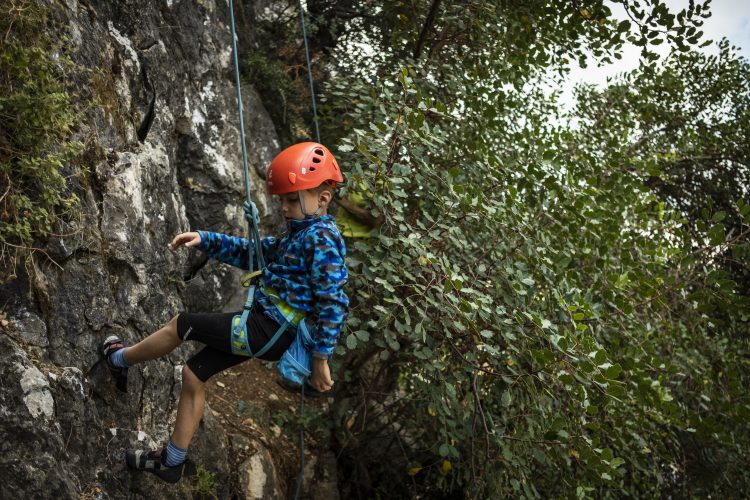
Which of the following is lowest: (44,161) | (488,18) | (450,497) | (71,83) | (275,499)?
(450,497)

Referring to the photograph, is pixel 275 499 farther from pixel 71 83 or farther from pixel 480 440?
pixel 71 83

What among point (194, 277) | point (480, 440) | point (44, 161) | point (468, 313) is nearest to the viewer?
point (44, 161)

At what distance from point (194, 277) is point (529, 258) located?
2.64m

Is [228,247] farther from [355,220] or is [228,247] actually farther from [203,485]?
[203,485]

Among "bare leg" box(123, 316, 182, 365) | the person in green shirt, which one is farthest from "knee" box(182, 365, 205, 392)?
the person in green shirt

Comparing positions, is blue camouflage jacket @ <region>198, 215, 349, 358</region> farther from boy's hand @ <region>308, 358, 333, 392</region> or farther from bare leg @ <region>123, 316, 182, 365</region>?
bare leg @ <region>123, 316, 182, 365</region>

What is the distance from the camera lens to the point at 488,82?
533cm

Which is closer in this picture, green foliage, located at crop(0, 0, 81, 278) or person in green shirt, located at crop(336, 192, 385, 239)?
green foliage, located at crop(0, 0, 81, 278)

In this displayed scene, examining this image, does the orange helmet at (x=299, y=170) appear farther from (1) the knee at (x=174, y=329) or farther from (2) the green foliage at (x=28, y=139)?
(2) the green foliage at (x=28, y=139)

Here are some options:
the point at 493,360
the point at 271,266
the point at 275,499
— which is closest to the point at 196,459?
the point at 275,499

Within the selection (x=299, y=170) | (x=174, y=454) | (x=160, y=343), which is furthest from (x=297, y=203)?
(x=174, y=454)

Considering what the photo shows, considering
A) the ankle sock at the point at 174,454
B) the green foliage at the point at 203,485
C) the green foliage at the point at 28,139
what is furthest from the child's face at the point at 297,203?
the green foliage at the point at 203,485

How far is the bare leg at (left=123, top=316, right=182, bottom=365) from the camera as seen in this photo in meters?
3.19

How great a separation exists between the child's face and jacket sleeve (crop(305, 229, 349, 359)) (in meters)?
0.16
